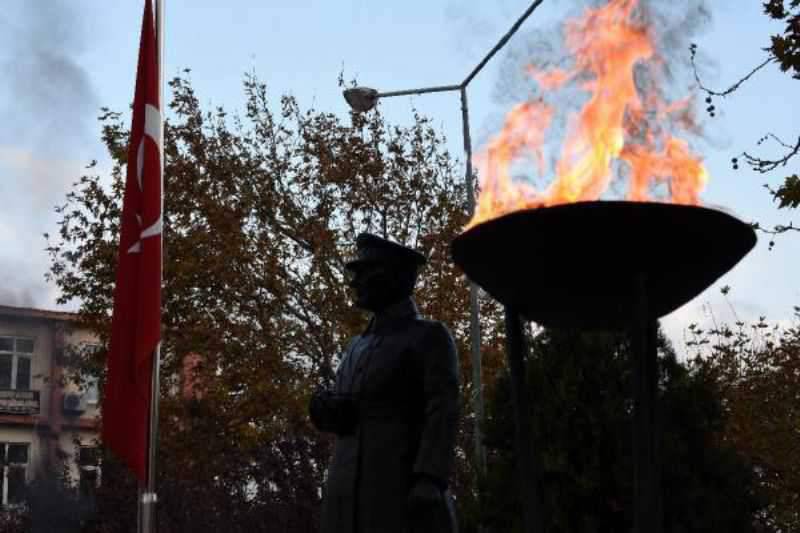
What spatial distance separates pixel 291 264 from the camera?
2133 centimetres

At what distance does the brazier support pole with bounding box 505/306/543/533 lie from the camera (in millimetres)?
5301

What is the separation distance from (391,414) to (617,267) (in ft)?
4.70

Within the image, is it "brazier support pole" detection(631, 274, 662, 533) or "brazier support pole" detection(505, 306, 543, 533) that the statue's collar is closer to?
"brazier support pole" detection(505, 306, 543, 533)

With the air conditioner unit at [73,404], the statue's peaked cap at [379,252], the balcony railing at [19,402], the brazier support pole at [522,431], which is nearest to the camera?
the brazier support pole at [522,431]

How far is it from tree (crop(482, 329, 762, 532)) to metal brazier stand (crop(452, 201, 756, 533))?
3486 mm

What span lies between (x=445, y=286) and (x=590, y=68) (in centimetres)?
1495

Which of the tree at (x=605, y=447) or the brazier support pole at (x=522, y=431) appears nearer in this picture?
the brazier support pole at (x=522, y=431)

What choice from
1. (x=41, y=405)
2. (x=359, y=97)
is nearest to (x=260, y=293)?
(x=359, y=97)

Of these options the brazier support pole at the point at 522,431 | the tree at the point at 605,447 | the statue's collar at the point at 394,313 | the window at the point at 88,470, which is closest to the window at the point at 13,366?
the window at the point at 88,470

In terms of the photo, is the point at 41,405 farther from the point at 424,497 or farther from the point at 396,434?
the point at 424,497

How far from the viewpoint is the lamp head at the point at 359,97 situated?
1883 cm

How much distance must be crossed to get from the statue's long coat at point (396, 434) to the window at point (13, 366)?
38229 mm

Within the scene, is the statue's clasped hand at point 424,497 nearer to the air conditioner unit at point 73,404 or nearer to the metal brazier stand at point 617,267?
the metal brazier stand at point 617,267

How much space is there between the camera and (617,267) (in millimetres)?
4992
